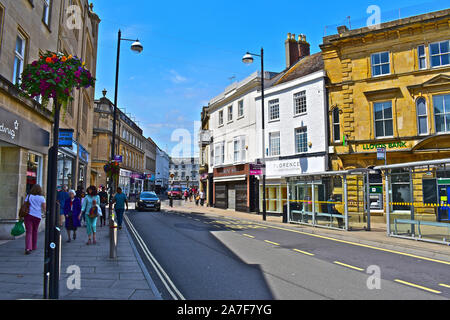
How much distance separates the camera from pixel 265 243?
10609 mm

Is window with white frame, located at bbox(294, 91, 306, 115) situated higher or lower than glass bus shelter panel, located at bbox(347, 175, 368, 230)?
higher

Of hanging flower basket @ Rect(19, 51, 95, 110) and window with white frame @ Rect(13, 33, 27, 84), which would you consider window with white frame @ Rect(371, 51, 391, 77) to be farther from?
hanging flower basket @ Rect(19, 51, 95, 110)

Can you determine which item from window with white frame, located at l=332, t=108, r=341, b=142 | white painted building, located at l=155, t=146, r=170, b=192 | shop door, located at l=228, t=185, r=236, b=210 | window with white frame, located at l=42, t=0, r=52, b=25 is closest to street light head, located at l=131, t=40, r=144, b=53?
window with white frame, located at l=42, t=0, r=52, b=25

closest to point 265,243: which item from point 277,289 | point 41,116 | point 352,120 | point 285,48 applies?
point 277,289

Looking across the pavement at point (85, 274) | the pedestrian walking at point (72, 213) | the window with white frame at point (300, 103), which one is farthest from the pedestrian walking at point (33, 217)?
the window with white frame at point (300, 103)

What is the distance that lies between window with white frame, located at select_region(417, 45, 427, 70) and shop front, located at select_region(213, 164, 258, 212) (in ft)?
43.8

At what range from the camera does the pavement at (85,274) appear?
4922mm

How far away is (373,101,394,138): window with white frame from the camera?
18.9 meters

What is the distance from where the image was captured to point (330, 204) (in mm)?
14914

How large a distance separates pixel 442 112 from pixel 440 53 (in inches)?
131

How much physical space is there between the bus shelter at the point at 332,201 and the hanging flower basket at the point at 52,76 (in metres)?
11.6

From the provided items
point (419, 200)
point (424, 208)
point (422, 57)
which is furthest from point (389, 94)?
point (424, 208)

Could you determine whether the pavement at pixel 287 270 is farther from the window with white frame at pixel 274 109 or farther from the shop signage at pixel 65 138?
the window with white frame at pixel 274 109

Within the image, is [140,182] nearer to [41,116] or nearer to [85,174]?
[85,174]
